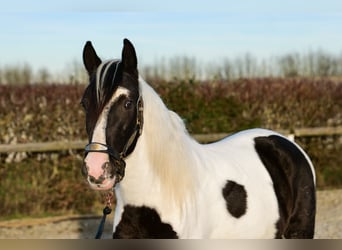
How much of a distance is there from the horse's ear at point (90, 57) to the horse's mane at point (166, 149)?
0.33 m

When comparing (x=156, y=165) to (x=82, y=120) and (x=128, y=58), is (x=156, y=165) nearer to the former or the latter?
(x=128, y=58)

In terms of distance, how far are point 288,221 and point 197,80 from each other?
26.0ft

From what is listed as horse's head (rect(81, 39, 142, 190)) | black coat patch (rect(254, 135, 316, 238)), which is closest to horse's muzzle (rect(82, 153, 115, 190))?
horse's head (rect(81, 39, 142, 190))

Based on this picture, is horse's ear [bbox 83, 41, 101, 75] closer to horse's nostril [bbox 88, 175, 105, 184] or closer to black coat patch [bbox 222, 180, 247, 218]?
horse's nostril [bbox 88, 175, 105, 184]

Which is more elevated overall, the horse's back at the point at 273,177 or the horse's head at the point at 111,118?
the horse's head at the point at 111,118

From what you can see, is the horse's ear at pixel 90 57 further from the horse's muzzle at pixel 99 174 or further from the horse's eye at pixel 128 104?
the horse's muzzle at pixel 99 174

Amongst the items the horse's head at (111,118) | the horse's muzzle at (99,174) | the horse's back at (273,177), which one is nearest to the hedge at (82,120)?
the horse's back at (273,177)

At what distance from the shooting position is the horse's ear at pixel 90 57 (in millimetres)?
4023

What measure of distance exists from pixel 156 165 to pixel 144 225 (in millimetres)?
350

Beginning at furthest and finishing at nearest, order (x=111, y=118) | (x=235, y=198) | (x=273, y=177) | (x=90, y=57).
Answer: (x=273, y=177) < (x=235, y=198) < (x=90, y=57) < (x=111, y=118)

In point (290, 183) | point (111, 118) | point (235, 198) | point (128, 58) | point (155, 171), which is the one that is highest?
point (128, 58)

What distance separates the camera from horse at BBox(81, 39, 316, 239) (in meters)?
3.63

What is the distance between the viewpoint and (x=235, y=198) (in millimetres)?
4336

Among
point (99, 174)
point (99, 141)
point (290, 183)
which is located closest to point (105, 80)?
point (99, 141)
